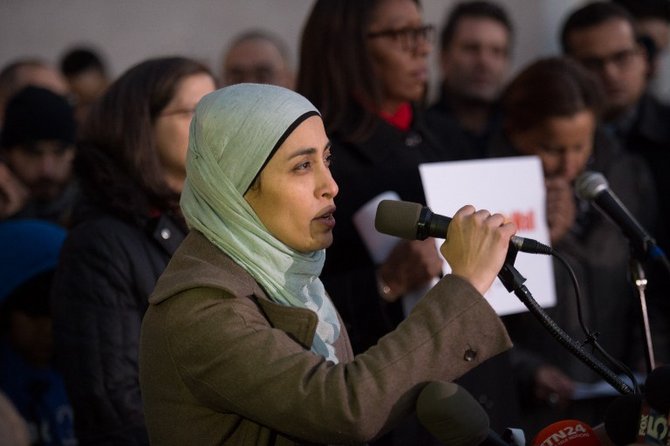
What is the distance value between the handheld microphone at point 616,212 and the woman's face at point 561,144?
153cm

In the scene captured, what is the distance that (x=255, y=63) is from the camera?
6.68m

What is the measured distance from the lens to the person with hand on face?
7.59ft

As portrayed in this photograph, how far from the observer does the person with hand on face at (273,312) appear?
2.31 m

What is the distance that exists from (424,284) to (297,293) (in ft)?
3.76

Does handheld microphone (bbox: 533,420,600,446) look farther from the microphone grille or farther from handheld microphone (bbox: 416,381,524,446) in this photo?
the microphone grille

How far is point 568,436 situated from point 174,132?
1929 millimetres

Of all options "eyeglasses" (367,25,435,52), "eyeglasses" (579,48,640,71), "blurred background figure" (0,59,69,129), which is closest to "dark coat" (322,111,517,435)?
"eyeglasses" (367,25,435,52)

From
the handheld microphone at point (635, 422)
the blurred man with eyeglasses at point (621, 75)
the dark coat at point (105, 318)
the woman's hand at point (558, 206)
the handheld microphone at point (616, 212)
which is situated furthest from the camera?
the blurred man with eyeglasses at point (621, 75)

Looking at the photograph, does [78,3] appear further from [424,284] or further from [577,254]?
[424,284]

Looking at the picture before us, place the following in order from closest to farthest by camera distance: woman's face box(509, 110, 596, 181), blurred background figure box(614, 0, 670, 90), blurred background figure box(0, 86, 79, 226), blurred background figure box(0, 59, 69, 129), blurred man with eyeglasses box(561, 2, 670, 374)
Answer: woman's face box(509, 110, 596, 181) < blurred background figure box(0, 86, 79, 226) < blurred man with eyeglasses box(561, 2, 670, 374) < blurred background figure box(0, 59, 69, 129) < blurred background figure box(614, 0, 670, 90)

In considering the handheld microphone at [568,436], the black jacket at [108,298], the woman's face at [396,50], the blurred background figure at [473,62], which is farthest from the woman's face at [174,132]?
the blurred background figure at [473,62]

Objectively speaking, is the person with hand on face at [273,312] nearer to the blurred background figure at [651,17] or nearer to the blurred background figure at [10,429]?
the blurred background figure at [10,429]

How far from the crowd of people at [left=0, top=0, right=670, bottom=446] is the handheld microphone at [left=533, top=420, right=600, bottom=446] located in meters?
0.26

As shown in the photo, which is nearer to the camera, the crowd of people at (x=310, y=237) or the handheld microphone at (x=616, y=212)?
the crowd of people at (x=310, y=237)
